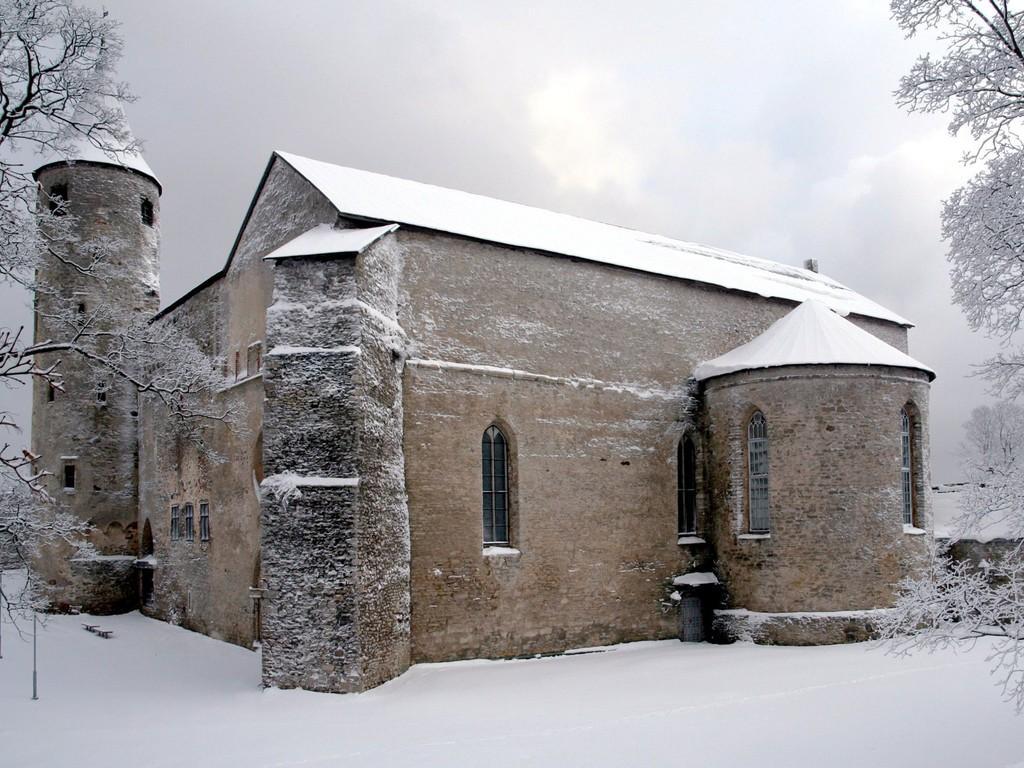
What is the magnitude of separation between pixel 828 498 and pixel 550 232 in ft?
30.4

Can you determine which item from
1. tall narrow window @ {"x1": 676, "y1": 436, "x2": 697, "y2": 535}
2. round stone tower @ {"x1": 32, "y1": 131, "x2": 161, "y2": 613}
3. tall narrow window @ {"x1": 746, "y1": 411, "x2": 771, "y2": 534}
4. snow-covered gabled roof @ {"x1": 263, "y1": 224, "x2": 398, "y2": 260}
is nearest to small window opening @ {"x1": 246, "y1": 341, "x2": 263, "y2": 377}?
snow-covered gabled roof @ {"x1": 263, "y1": 224, "x2": 398, "y2": 260}

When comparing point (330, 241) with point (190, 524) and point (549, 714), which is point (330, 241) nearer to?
point (549, 714)

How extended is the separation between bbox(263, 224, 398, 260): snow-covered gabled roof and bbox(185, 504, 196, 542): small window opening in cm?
957

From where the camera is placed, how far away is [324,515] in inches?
594

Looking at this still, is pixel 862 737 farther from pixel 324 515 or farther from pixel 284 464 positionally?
pixel 284 464

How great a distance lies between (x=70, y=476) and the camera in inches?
1061

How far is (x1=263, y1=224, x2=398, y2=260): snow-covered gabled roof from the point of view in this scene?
1622 centimetres

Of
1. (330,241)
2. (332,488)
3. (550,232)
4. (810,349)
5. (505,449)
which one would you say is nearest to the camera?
(332,488)

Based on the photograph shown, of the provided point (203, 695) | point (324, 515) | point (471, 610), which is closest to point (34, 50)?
point (324, 515)

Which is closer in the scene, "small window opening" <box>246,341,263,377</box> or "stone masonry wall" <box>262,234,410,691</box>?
"stone masonry wall" <box>262,234,410,691</box>

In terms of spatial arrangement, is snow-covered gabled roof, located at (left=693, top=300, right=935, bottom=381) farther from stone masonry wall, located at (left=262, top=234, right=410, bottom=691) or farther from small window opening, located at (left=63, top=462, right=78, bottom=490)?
small window opening, located at (left=63, top=462, right=78, bottom=490)

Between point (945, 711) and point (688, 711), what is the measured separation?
3900 mm

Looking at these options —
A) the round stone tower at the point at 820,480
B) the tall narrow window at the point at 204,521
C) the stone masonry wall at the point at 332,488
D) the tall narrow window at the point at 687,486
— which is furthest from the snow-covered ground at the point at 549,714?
the tall narrow window at the point at 204,521

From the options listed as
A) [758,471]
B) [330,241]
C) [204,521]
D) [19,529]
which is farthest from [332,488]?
[758,471]
